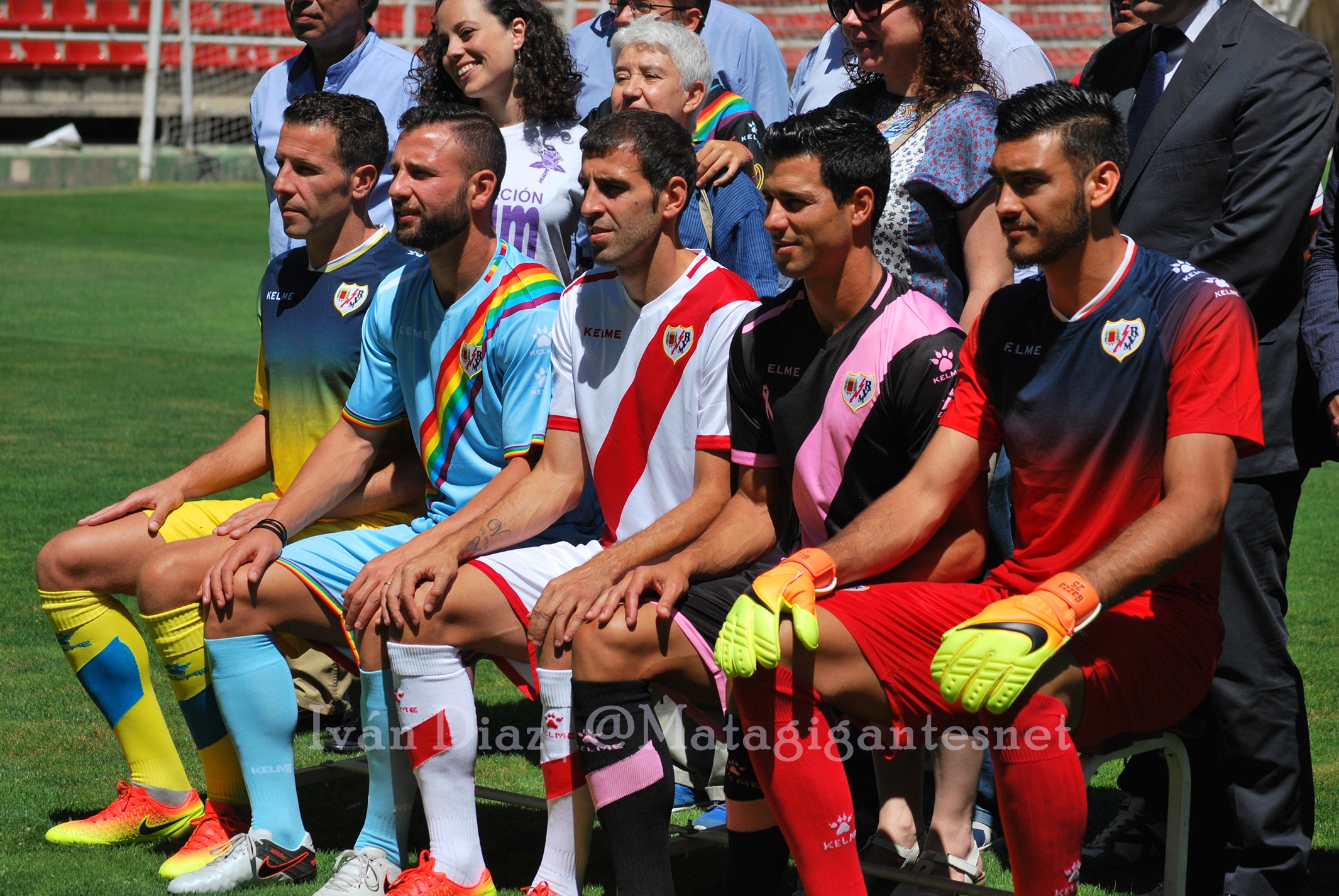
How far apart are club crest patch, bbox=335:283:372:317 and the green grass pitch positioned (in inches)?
61.4

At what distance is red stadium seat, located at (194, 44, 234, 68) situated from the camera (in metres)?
27.3

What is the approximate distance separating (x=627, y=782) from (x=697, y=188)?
192 cm

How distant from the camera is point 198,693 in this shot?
4.17m

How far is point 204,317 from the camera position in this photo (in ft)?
47.6

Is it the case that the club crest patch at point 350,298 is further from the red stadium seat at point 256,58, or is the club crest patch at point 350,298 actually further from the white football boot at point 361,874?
the red stadium seat at point 256,58

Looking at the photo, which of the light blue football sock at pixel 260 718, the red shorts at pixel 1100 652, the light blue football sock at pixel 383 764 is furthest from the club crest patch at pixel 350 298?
the red shorts at pixel 1100 652

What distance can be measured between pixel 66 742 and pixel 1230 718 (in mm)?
3649

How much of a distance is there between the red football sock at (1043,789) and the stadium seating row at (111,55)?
25.6 metres

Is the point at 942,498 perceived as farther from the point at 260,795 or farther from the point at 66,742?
the point at 66,742

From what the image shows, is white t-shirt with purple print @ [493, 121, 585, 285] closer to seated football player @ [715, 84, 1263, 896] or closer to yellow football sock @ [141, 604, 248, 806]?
yellow football sock @ [141, 604, 248, 806]

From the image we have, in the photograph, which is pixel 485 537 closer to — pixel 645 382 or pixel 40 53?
pixel 645 382

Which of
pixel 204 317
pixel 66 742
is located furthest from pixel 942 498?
pixel 204 317

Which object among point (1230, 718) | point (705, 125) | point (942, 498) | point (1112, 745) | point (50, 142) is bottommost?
point (50, 142)

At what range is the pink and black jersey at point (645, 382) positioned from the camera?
386 cm
